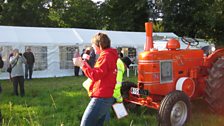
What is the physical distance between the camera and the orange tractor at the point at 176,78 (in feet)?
23.9

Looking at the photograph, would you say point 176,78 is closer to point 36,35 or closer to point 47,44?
point 47,44

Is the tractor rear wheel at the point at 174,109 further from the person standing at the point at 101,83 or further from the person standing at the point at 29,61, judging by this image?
the person standing at the point at 29,61

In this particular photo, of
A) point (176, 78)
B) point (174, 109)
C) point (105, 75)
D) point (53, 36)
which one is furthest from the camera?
point (53, 36)

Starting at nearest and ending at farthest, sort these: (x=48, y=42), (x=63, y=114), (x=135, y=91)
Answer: (x=135, y=91) < (x=63, y=114) < (x=48, y=42)

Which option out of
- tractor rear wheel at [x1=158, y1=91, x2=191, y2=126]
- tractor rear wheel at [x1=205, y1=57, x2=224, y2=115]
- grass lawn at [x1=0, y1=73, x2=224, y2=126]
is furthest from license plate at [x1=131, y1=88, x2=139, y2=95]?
tractor rear wheel at [x1=205, y1=57, x2=224, y2=115]

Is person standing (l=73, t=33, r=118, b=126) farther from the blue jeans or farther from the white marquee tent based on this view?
the white marquee tent

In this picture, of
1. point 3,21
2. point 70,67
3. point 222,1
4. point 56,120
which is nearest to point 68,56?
point 70,67

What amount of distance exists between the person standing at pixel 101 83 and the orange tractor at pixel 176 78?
96.2 inches

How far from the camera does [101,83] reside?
4742 mm

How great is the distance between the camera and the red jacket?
4.67m

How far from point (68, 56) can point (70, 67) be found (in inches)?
26.3

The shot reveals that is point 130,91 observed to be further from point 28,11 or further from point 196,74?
point 28,11

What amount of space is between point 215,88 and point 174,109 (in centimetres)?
134

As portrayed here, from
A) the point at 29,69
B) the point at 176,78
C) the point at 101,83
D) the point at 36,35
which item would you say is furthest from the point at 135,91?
the point at 36,35
